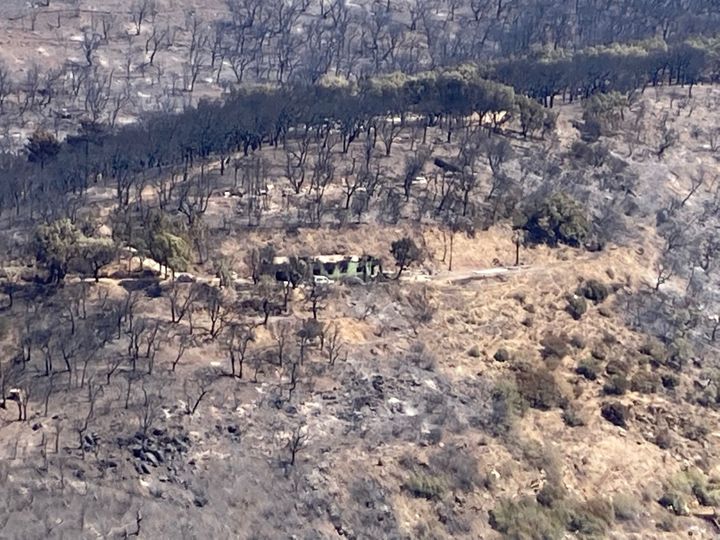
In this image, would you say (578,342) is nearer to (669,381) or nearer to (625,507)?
(669,381)

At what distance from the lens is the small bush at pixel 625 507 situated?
173 feet

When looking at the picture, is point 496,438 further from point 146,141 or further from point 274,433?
point 146,141

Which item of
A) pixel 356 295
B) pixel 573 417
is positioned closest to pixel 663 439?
pixel 573 417

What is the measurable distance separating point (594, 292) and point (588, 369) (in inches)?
395

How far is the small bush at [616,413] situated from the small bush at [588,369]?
3.15m

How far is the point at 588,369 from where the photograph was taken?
2522 inches

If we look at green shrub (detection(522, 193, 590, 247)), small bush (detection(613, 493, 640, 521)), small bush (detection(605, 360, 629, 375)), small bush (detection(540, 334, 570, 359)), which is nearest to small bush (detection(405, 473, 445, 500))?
small bush (detection(613, 493, 640, 521))

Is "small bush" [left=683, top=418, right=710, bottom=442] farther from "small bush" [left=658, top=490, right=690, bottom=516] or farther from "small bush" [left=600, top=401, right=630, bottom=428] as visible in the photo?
"small bush" [left=658, top=490, right=690, bottom=516]

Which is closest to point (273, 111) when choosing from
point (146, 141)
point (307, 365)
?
point (146, 141)

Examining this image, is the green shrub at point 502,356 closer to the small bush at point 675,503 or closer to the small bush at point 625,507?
the small bush at point 625,507

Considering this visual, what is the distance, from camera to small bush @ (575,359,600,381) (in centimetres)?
6391

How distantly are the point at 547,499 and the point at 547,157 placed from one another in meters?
49.7

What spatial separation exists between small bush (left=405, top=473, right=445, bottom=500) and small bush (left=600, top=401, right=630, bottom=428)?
14.6 metres

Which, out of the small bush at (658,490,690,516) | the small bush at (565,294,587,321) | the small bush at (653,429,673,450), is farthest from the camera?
the small bush at (565,294,587,321)
